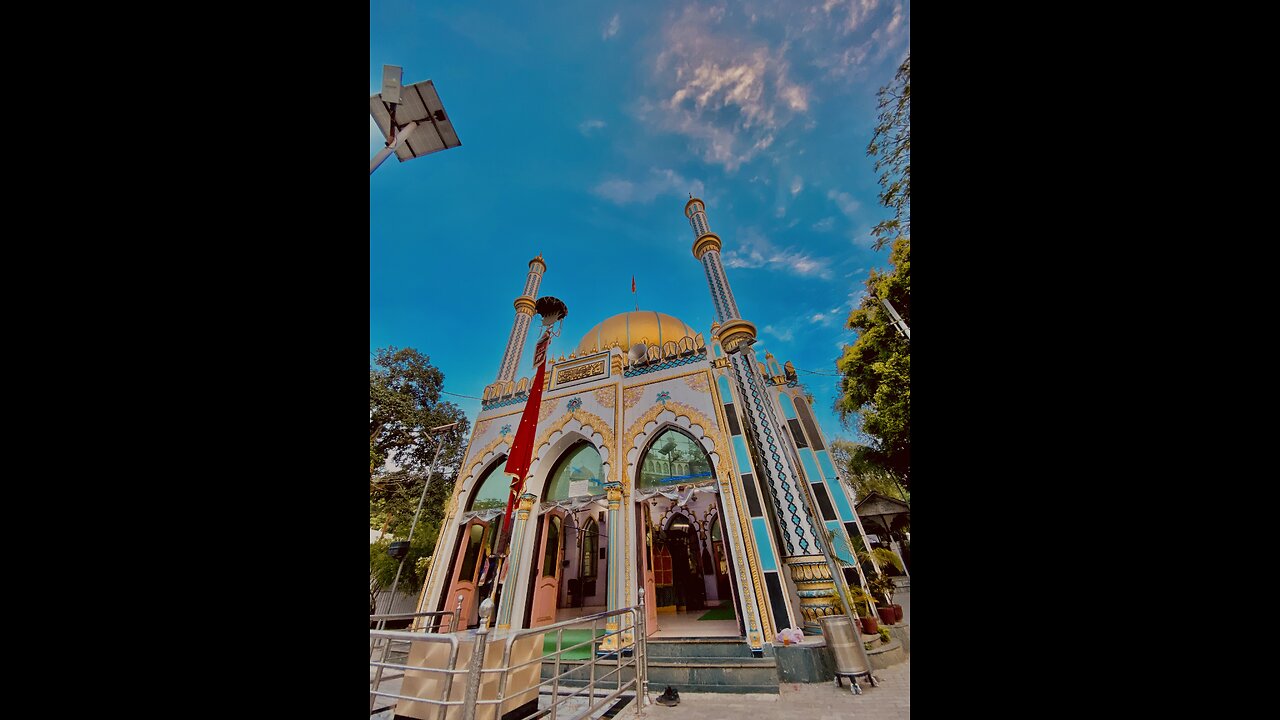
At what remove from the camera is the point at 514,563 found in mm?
8234

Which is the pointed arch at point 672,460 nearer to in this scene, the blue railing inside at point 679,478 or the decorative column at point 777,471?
the blue railing inside at point 679,478

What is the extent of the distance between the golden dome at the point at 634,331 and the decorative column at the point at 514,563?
13.2 ft

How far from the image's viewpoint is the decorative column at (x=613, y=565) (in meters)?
6.82

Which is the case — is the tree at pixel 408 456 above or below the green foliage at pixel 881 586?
above

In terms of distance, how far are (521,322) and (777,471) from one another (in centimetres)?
800

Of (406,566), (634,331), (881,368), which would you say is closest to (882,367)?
(881,368)

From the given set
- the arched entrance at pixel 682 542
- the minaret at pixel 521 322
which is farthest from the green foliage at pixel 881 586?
the minaret at pixel 521 322
